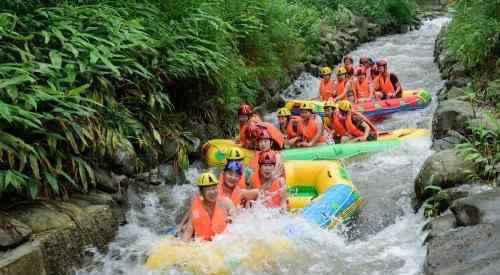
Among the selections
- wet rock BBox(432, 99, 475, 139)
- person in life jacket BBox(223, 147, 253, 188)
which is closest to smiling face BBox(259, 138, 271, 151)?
person in life jacket BBox(223, 147, 253, 188)

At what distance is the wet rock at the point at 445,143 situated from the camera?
25.0 ft

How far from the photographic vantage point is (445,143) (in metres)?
7.88

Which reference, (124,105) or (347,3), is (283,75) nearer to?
(124,105)

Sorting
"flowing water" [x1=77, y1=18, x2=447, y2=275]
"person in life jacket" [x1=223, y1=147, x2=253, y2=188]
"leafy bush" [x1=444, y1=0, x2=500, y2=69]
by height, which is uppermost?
"leafy bush" [x1=444, y1=0, x2=500, y2=69]

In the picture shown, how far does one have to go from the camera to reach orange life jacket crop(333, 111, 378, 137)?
32.0 feet

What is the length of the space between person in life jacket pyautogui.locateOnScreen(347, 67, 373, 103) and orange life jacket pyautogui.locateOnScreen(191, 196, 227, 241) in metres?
7.30

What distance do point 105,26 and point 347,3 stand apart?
16764 millimetres

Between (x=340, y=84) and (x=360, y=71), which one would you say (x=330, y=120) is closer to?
(x=340, y=84)

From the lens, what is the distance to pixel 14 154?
188 inches

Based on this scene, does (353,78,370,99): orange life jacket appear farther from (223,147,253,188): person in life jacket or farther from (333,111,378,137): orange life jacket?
(223,147,253,188): person in life jacket

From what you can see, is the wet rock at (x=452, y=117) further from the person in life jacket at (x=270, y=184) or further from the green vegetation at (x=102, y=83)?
the green vegetation at (x=102, y=83)

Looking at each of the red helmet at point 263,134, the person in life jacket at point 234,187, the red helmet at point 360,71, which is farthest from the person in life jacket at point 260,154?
the red helmet at point 360,71

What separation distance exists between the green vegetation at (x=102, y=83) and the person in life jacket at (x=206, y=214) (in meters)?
1.04

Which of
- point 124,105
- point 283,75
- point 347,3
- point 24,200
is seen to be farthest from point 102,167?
point 347,3
